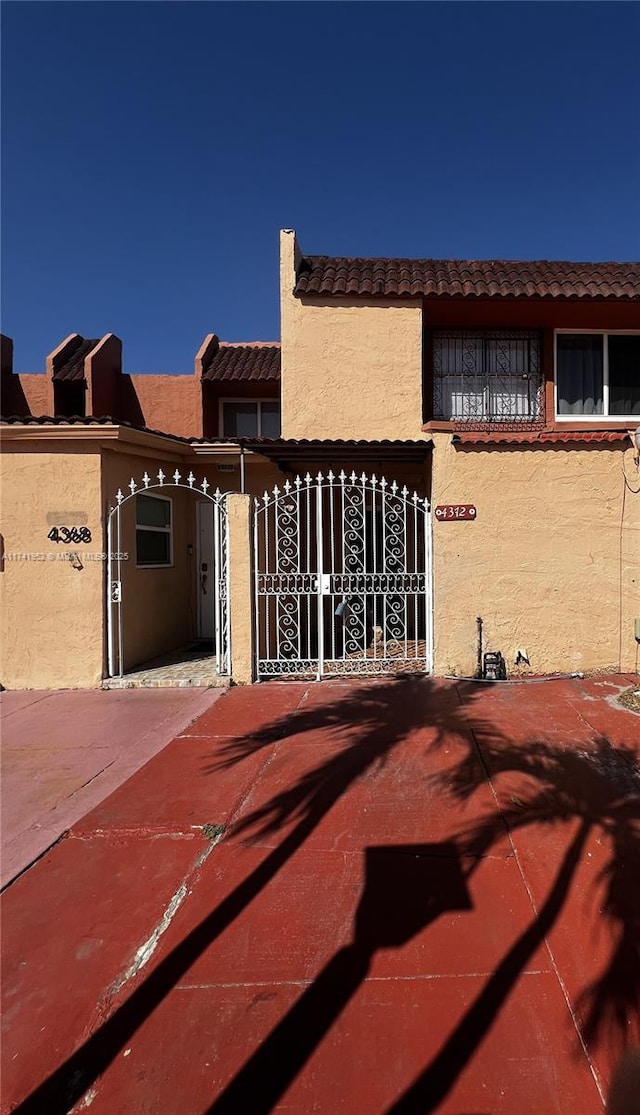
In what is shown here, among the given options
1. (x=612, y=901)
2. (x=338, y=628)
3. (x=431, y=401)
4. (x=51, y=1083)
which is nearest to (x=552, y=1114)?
(x=612, y=901)

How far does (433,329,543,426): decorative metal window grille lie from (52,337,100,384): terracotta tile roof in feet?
28.9

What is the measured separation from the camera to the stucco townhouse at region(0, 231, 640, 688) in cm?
692

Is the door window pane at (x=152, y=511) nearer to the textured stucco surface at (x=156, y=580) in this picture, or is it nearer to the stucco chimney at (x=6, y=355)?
the textured stucco surface at (x=156, y=580)

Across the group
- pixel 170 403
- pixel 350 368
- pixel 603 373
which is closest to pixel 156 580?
pixel 350 368

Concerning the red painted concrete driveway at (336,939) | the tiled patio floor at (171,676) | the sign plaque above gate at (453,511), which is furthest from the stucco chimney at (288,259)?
the red painted concrete driveway at (336,939)

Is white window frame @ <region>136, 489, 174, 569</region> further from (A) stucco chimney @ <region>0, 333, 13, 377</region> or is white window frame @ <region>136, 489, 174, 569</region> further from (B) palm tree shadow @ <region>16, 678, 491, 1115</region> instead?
(A) stucco chimney @ <region>0, 333, 13, 377</region>

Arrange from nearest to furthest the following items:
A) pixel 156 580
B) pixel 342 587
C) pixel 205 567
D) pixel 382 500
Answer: pixel 342 587, pixel 382 500, pixel 156 580, pixel 205 567

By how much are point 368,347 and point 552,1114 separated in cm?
811

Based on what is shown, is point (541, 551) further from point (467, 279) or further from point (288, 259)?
point (288, 259)

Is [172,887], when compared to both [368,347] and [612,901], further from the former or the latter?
[368,347]

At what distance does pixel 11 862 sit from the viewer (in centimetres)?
344

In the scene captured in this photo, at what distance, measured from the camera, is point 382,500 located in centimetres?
789

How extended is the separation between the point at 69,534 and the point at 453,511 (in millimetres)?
4916

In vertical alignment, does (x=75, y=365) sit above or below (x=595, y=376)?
above
